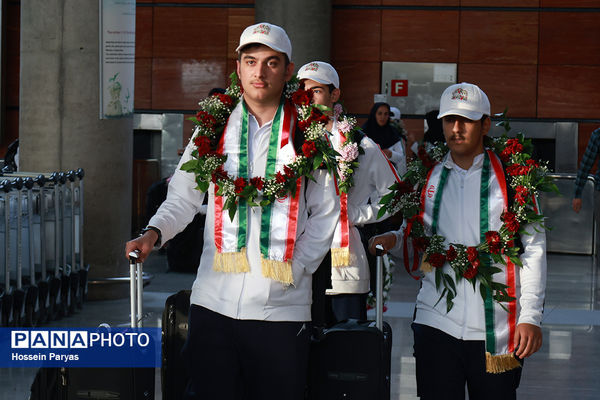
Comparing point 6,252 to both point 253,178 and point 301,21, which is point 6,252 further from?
point 301,21

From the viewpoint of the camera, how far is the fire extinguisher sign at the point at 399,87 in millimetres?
15844

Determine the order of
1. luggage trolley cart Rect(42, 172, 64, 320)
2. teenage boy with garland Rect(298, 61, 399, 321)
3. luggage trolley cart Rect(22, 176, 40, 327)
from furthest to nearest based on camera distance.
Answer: luggage trolley cart Rect(42, 172, 64, 320) → luggage trolley cart Rect(22, 176, 40, 327) → teenage boy with garland Rect(298, 61, 399, 321)

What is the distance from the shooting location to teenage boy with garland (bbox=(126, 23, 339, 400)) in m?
3.35

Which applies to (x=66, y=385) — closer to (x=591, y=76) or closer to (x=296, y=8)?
(x=296, y=8)

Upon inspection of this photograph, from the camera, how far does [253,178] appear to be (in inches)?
136

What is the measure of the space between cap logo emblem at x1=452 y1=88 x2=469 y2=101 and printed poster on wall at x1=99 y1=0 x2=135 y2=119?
5411 millimetres

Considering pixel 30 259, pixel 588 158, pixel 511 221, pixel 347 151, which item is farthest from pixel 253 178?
pixel 588 158

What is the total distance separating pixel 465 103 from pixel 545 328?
4.58 metres

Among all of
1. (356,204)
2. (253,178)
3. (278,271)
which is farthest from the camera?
(356,204)

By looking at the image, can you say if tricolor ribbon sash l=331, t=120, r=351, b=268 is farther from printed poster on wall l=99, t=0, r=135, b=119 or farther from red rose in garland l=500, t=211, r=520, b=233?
printed poster on wall l=99, t=0, r=135, b=119

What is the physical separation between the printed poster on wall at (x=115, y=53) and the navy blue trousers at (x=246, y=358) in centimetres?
565

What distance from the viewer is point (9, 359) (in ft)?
18.4

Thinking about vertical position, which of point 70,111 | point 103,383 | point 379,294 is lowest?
point 103,383

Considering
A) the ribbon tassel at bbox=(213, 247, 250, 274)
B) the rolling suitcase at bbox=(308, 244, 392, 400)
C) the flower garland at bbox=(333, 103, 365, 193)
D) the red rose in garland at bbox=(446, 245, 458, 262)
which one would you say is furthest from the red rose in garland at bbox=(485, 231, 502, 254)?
the flower garland at bbox=(333, 103, 365, 193)
